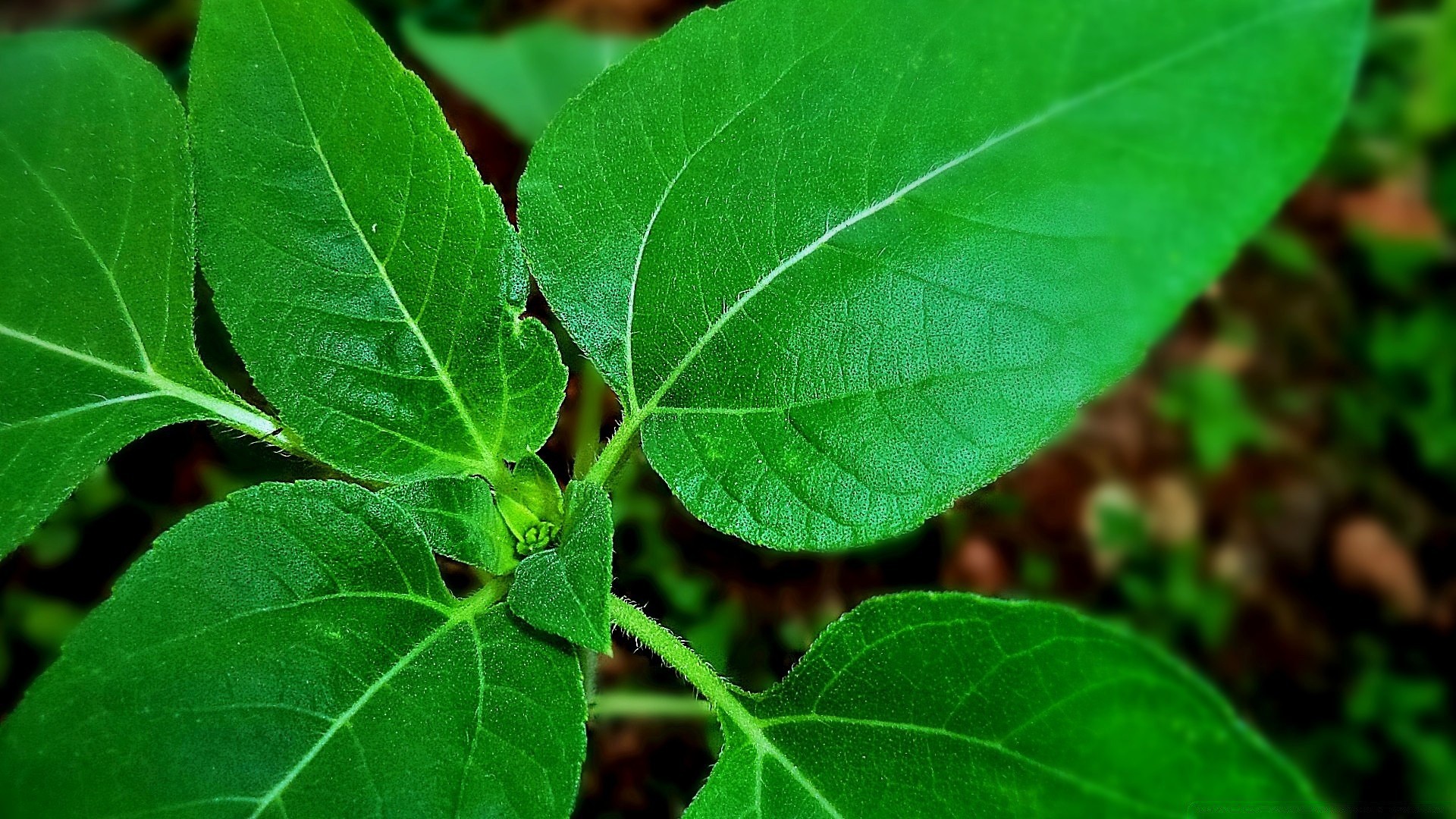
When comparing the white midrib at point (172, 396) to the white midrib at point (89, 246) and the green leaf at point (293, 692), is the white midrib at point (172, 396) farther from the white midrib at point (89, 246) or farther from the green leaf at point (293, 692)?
the green leaf at point (293, 692)

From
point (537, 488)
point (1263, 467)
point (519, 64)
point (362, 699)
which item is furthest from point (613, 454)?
point (1263, 467)

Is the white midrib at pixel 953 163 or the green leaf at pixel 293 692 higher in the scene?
the white midrib at pixel 953 163

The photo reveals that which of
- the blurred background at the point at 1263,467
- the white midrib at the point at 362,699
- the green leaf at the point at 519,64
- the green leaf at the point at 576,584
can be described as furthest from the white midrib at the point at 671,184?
the green leaf at the point at 519,64

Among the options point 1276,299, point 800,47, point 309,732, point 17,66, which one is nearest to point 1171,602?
point 1276,299

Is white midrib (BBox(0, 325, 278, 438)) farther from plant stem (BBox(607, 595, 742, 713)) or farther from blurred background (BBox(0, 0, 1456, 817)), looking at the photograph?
blurred background (BBox(0, 0, 1456, 817))

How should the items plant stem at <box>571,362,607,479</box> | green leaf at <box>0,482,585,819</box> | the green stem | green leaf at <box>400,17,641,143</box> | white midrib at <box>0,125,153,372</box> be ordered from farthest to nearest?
green leaf at <box>400,17,641,143</box> → plant stem at <box>571,362,607,479</box> → the green stem → white midrib at <box>0,125,153,372</box> → green leaf at <box>0,482,585,819</box>

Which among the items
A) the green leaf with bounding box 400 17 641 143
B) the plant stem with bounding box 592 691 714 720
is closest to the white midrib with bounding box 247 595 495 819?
the plant stem with bounding box 592 691 714 720

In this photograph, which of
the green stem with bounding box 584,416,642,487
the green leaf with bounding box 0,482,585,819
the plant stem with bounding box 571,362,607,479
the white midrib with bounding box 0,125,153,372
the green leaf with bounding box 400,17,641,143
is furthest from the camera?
the green leaf with bounding box 400,17,641,143

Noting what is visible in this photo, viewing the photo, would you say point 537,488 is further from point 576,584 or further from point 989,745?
point 989,745

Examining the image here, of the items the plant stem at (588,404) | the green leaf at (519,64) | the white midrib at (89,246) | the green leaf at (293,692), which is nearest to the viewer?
the green leaf at (293,692)
